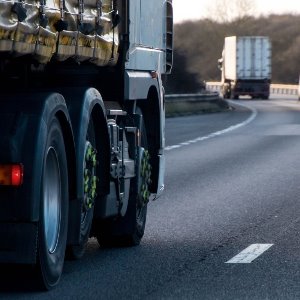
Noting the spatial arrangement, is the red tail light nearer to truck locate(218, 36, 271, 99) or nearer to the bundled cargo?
the bundled cargo

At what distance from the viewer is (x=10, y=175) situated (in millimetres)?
7648

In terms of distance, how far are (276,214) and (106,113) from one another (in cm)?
419

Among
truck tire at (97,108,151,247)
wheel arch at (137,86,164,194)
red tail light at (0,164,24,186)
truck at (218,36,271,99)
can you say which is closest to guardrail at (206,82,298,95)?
truck at (218,36,271,99)

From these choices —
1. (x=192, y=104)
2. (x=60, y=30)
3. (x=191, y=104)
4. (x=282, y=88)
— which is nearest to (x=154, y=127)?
(x=60, y=30)

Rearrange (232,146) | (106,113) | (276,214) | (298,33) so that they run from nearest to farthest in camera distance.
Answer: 1. (106,113)
2. (276,214)
3. (232,146)
4. (298,33)

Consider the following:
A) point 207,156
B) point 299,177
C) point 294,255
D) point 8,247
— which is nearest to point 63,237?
point 8,247

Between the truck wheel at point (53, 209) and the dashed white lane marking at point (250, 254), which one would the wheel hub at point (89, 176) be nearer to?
the truck wheel at point (53, 209)

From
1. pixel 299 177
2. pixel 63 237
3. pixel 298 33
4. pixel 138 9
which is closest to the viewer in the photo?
pixel 63 237

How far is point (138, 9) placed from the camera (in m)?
11.1

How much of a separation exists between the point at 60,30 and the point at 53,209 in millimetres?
1062

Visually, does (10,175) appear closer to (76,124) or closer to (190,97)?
(76,124)

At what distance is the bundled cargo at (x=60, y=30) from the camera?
7257 mm

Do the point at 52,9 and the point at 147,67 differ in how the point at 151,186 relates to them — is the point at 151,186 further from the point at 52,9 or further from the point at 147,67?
the point at 52,9

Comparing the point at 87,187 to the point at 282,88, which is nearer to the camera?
the point at 87,187
